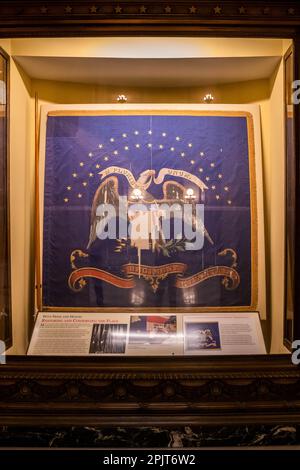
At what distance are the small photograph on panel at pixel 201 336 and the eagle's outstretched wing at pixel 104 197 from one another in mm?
999

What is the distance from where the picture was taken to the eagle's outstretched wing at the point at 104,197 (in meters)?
3.18

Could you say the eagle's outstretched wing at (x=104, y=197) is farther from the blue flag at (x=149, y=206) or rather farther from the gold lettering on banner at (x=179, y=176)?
the gold lettering on banner at (x=179, y=176)

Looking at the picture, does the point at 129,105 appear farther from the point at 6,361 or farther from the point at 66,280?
the point at 6,361

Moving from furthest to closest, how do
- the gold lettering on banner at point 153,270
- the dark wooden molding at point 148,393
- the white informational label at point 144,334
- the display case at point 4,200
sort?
the gold lettering on banner at point 153,270 < the display case at point 4,200 < the white informational label at point 144,334 < the dark wooden molding at point 148,393

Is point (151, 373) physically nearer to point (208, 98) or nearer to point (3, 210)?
point (3, 210)

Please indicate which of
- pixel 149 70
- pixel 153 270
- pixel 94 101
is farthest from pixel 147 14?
pixel 153 270

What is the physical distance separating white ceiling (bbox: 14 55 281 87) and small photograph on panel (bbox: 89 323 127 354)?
6.05 ft

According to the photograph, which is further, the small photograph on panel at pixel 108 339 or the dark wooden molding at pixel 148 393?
the small photograph on panel at pixel 108 339

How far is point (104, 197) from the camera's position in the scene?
3186mm

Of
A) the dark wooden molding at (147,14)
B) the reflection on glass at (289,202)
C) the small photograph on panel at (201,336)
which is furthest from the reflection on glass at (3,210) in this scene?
the reflection on glass at (289,202)

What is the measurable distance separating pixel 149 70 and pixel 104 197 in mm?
1031

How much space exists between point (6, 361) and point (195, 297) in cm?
141

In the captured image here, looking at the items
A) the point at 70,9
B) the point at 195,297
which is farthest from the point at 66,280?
the point at 70,9

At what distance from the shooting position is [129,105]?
3244 mm
